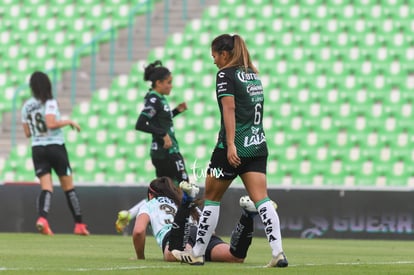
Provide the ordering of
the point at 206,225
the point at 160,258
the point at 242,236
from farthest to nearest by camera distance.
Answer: the point at 160,258, the point at 242,236, the point at 206,225

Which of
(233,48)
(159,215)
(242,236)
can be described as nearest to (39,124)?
(159,215)

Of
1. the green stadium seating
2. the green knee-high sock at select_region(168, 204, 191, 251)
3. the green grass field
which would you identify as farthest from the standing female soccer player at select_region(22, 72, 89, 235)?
the green knee-high sock at select_region(168, 204, 191, 251)

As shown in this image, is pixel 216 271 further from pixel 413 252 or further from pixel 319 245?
pixel 319 245

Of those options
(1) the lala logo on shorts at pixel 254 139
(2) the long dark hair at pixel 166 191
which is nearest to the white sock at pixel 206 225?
(1) the lala logo on shorts at pixel 254 139

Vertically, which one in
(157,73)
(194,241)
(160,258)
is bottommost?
(160,258)

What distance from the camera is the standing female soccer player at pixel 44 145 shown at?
44.6ft

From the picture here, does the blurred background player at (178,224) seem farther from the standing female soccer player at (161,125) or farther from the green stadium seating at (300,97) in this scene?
the green stadium seating at (300,97)

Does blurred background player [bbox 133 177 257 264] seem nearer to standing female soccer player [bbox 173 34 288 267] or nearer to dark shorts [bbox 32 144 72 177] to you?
standing female soccer player [bbox 173 34 288 267]

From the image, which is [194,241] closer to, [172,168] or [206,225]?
[206,225]

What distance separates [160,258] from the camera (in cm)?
927

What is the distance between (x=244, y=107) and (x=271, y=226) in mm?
915

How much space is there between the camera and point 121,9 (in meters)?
20.6

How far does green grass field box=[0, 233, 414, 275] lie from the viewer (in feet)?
24.8

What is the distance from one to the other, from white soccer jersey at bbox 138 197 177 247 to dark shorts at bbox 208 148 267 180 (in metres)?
1.13
